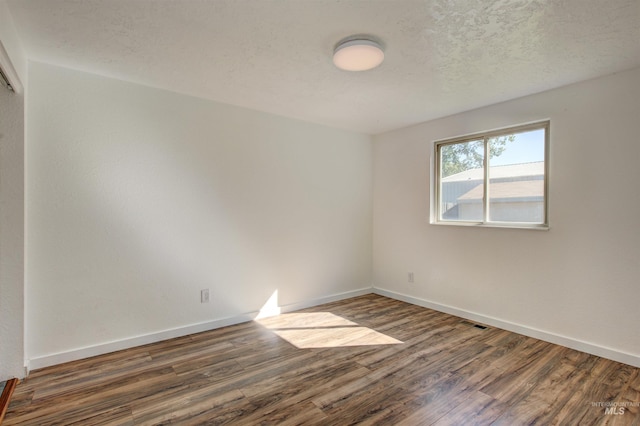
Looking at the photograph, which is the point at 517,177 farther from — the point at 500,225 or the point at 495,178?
the point at 500,225

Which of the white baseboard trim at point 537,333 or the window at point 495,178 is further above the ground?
the window at point 495,178

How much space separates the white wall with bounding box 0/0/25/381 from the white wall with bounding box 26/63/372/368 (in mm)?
169

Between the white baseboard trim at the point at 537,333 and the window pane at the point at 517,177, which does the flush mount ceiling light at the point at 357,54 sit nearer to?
the window pane at the point at 517,177

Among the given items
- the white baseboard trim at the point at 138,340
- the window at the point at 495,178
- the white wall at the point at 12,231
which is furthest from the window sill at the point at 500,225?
the white wall at the point at 12,231

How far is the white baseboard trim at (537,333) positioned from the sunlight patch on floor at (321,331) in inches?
43.7

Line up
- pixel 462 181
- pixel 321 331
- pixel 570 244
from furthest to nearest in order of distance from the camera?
pixel 462 181, pixel 321 331, pixel 570 244

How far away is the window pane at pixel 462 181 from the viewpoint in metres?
3.53

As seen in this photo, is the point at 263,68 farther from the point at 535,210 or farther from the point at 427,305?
the point at 427,305

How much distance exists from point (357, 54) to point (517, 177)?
2200 mm

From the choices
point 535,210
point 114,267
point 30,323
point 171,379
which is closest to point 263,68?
point 114,267

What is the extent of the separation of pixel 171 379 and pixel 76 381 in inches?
26.3

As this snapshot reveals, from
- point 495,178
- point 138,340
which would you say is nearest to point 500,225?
point 495,178

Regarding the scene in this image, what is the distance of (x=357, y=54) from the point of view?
212 cm

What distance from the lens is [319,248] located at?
4090 mm
